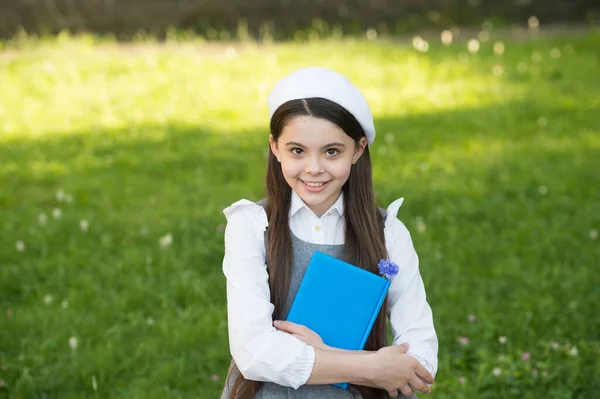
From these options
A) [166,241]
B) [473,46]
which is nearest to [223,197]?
[166,241]

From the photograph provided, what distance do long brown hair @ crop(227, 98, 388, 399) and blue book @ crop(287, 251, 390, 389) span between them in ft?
0.37

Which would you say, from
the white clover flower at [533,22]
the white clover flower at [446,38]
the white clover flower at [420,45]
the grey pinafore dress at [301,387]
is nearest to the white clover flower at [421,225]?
the grey pinafore dress at [301,387]

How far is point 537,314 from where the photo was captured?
427 centimetres

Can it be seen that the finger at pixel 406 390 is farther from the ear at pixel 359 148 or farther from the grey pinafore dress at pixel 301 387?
the ear at pixel 359 148

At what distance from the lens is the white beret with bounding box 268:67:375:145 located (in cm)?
252

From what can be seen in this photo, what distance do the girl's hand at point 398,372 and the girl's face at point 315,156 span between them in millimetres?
499

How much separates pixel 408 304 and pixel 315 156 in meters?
0.55

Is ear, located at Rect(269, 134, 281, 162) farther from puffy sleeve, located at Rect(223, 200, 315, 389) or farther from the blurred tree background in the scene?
the blurred tree background

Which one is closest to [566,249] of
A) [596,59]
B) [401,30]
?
[596,59]

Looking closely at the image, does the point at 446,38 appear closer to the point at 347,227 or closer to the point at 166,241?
the point at 166,241

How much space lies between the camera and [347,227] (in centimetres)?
273

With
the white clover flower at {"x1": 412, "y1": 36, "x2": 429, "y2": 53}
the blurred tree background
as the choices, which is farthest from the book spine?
the blurred tree background

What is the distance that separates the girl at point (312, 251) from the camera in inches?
97.6

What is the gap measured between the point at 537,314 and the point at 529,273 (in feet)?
1.45
